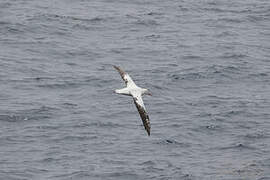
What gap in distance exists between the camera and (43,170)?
54094 mm

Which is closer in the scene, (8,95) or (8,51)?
(8,95)

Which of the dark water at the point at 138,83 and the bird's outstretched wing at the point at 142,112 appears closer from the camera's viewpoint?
the bird's outstretched wing at the point at 142,112

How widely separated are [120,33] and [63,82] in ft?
45.9

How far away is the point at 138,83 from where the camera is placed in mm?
65875

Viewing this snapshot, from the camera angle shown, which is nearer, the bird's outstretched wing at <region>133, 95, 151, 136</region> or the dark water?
the bird's outstretched wing at <region>133, 95, 151, 136</region>

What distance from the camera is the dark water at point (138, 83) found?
55.5 m

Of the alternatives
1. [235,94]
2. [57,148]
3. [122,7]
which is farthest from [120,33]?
[57,148]

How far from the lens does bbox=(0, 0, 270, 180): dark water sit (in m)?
55.5

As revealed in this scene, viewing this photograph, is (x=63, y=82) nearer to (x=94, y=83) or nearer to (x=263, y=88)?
(x=94, y=83)

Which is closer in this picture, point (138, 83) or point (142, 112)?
point (142, 112)

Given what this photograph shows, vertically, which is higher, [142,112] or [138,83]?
[142,112]

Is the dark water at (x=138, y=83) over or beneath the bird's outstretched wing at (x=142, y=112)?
beneath

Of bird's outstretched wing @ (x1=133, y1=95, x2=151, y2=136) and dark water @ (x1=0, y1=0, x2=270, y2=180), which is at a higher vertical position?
bird's outstretched wing @ (x1=133, y1=95, x2=151, y2=136)

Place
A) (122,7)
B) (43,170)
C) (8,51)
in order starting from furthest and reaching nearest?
(122,7)
(8,51)
(43,170)
